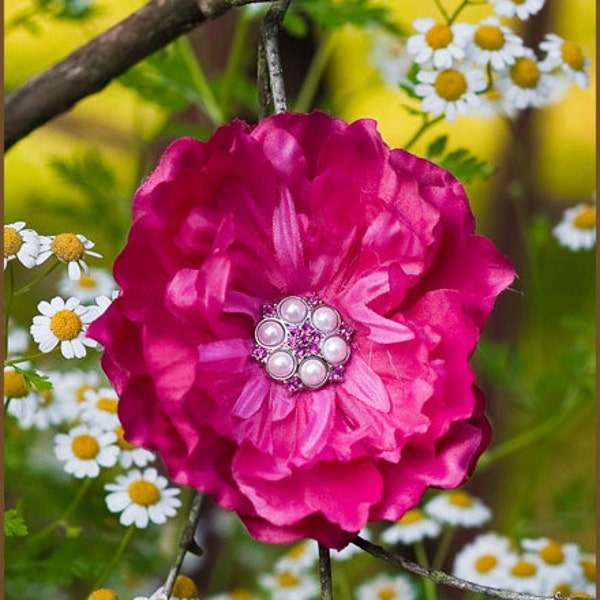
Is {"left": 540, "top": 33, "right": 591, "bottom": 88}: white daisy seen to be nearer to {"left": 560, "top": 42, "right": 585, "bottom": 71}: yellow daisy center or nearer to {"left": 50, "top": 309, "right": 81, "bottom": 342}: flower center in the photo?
{"left": 560, "top": 42, "right": 585, "bottom": 71}: yellow daisy center

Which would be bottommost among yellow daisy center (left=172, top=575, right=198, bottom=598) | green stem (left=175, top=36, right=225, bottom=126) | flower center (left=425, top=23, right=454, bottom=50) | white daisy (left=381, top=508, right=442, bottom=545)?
white daisy (left=381, top=508, right=442, bottom=545)

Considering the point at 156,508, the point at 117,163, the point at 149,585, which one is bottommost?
the point at 149,585

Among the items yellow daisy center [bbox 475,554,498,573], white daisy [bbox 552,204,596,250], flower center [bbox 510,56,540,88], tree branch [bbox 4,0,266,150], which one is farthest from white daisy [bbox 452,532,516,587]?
tree branch [bbox 4,0,266,150]

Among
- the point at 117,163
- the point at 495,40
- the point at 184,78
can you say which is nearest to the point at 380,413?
the point at 495,40

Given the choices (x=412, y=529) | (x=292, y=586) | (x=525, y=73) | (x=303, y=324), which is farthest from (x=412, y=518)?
(x=303, y=324)

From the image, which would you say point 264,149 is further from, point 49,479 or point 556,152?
point 556,152

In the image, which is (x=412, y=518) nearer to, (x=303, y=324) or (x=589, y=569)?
(x=589, y=569)

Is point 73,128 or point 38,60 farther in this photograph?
point 38,60
